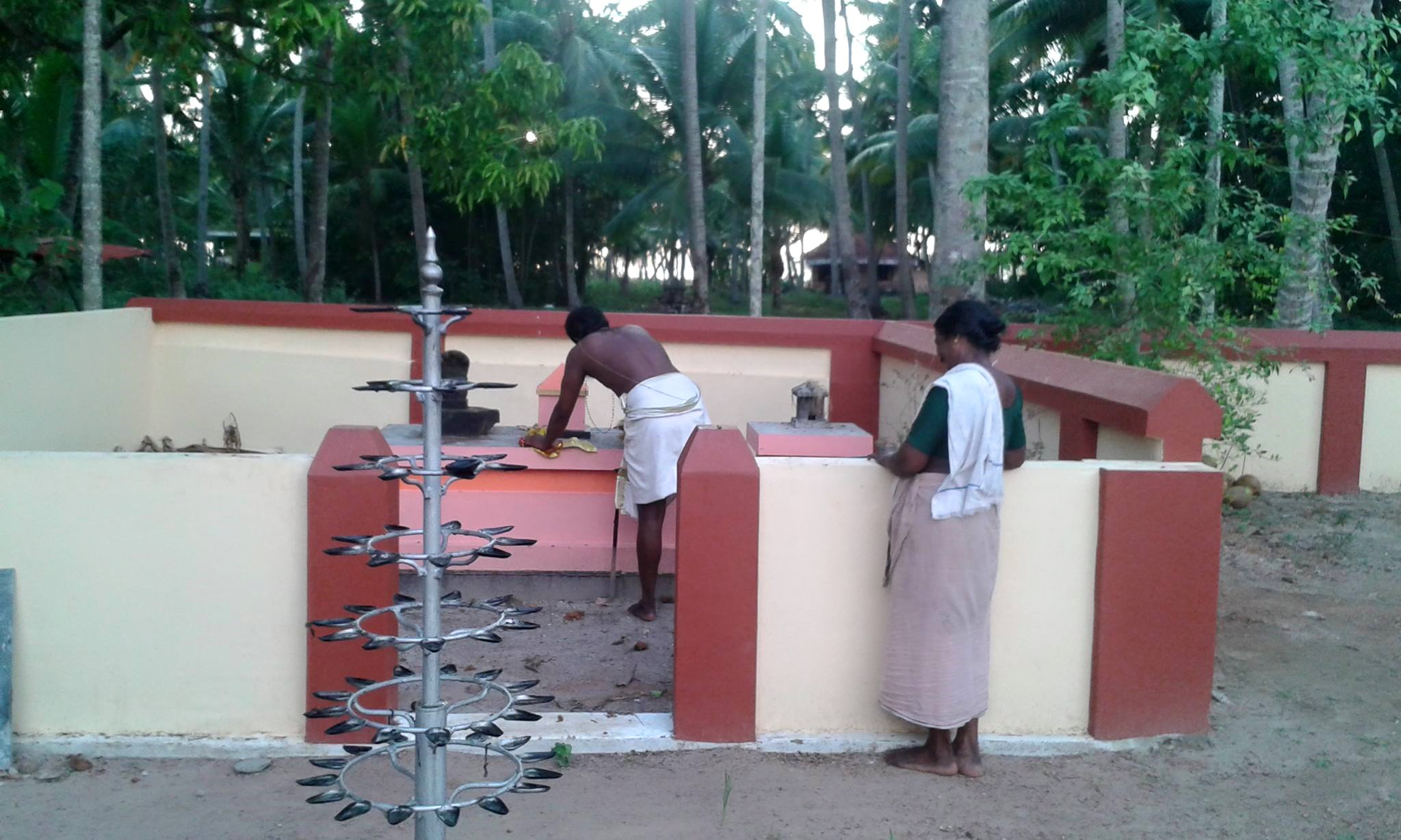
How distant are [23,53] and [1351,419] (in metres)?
11.6

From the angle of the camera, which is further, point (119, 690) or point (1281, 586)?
point (1281, 586)

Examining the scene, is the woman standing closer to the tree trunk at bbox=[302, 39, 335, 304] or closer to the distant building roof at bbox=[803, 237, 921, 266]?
the tree trunk at bbox=[302, 39, 335, 304]

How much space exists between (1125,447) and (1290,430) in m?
5.18

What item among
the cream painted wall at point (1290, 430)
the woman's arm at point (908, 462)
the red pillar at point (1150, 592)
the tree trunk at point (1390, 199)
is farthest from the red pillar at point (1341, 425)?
the tree trunk at point (1390, 199)

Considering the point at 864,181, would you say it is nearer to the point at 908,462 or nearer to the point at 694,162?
the point at 694,162

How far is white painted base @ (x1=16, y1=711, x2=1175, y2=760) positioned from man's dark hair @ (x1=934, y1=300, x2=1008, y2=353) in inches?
58.2

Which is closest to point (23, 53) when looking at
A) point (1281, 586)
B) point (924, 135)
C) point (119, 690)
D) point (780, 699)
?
point (119, 690)

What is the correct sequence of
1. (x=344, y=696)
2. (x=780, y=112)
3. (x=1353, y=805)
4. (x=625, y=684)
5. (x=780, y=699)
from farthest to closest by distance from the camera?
(x=780, y=112)
(x=625, y=684)
(x=780, y=699)
(x=1353, y=805)
(x=344, y=696)

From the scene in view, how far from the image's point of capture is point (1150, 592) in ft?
15.0

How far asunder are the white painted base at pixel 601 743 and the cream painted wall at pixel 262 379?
6.54 metres

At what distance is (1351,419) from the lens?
9.52 m

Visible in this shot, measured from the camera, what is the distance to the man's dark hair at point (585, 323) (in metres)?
6.51

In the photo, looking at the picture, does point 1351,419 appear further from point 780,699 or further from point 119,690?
point 119,690

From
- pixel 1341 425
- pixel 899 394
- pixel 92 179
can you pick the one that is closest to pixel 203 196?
pixel 92 179
